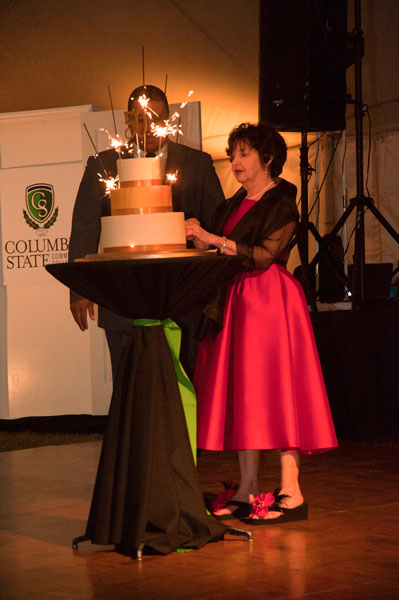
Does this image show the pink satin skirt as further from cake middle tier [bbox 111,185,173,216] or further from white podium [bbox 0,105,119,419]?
white podium [bbox 0,105,119,419]

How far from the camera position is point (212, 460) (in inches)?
200

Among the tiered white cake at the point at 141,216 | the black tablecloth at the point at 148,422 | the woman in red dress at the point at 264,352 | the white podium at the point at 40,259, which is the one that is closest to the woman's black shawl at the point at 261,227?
the woman in red dress at the point at 264,352

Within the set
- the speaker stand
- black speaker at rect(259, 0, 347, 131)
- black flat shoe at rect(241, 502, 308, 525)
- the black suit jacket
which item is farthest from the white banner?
black flat shoe at rect(241, 502, 308, 525)

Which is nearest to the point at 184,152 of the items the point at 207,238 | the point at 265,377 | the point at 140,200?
the point at 207,238

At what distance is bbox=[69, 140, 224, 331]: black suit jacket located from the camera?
11.8ft

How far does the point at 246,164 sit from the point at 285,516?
4.07ft

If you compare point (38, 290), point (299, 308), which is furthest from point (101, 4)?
point (299, 308)

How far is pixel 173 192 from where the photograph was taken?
365 centimetres

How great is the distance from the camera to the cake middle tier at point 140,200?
294 cm

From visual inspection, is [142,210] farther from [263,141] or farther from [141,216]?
[263,141]

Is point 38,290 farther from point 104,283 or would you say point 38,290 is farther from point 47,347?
point 104,283

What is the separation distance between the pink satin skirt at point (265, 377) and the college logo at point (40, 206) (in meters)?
3.96

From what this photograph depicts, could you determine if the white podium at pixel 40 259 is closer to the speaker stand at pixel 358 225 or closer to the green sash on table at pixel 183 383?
the speaker stand at pixel 358 225

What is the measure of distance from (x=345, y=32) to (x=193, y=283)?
303cm
